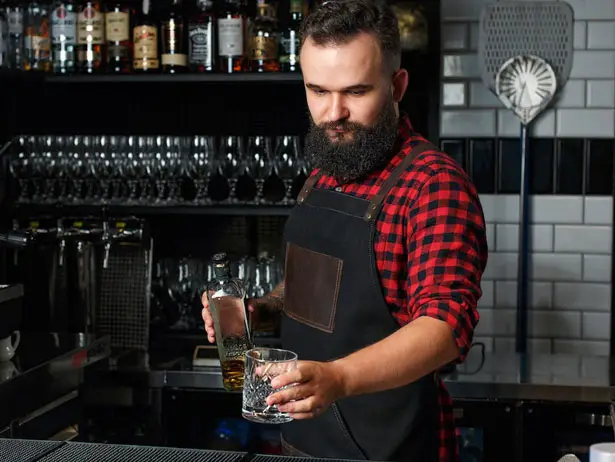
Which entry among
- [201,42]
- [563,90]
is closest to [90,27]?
[201,42]

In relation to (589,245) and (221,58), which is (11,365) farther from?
(589,245)

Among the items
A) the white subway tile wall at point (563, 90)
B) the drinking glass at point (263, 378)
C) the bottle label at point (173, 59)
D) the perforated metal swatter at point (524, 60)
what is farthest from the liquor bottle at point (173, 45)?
the drinking glass at point (263, 378)

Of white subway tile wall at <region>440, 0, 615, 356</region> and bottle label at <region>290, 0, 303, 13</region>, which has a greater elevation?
bottle label at <region>290, 0, 303, 13</region>

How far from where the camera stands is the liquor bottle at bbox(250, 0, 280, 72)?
3.39 m

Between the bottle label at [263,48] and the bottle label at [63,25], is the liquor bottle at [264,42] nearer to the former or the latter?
the bottle label at [263,48]

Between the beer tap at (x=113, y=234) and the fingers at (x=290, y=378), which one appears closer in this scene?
the fingers at (x=290, y=378)

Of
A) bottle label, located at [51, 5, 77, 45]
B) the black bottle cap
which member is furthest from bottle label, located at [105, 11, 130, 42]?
the black bottle cap

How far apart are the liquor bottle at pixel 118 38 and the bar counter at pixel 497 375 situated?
98cm

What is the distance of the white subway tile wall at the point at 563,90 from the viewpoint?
137 inches

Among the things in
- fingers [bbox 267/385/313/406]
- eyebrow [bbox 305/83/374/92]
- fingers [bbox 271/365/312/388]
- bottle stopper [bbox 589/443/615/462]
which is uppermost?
eyebrow [bbox 305/83/374/92]

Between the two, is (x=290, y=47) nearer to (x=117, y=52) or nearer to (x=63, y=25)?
(x=117, y=52)

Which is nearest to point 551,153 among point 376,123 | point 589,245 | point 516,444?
point 589,245

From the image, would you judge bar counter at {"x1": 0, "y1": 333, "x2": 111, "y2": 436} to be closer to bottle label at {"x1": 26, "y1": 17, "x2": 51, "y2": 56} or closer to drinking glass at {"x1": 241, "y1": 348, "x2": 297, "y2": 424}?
bottle label at {"x1": 26, "y1": 17, "x2": 51, "y2": 56}

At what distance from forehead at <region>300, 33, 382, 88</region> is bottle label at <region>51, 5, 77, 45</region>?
1726mm
